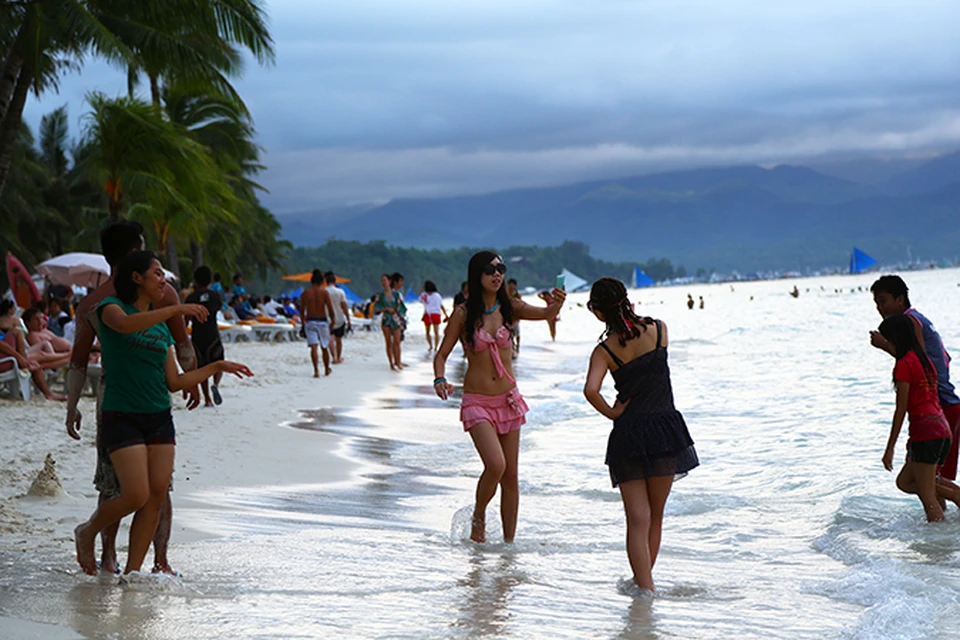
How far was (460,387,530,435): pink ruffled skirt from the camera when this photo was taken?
5766 millimetres

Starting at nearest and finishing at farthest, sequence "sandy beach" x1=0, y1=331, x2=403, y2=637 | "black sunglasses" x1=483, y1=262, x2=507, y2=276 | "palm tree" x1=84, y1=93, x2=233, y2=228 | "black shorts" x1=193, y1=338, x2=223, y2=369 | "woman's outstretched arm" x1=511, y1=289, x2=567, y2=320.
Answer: "black sunglasses" x1=483, y1=262, x2=507, y2=276 → "woman's outstretched arm" x1=511, y1=289, x2=567, y2=320 → "sandy beach" x1=0, y1=331, x2=403, y2=637 → "black shorts" x1=193, y1=338, x2=223, y2=369 → "palm tree" x1=84, y1=93, x2=233, y2=228

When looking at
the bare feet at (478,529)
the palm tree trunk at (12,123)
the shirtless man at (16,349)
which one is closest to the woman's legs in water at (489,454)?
the bare feet at (478,529)

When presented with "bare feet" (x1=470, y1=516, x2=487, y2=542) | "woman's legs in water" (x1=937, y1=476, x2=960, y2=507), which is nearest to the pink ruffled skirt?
"bare feet" (x1=470, y1=516, x2=487, y2=542)

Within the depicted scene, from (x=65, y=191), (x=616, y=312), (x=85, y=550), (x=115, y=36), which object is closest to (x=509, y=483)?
(x=616, y=312)

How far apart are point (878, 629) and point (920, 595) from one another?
77cm

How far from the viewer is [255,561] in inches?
209

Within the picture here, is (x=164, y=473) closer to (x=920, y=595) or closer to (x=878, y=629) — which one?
(x=878, y=629)

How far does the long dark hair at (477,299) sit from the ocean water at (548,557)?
1276mm

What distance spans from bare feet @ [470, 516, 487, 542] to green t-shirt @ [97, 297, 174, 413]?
234 cm

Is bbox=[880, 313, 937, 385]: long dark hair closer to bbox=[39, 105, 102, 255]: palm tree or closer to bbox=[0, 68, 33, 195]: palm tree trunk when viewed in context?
bbox=[0, 68, 33, 195]: palm tree trunk

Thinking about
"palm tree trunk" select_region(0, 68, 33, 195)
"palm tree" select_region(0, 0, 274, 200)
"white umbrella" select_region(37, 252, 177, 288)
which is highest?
"palm tree" select_region(0, 0, 274, 200)

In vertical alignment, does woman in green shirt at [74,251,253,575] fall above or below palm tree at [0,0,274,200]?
below

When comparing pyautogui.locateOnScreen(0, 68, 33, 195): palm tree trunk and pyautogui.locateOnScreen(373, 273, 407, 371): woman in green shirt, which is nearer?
pyautogui.locateOnScreen(0, 68, 33, 195): palm tree trunk

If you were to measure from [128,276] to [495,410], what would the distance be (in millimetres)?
2243
